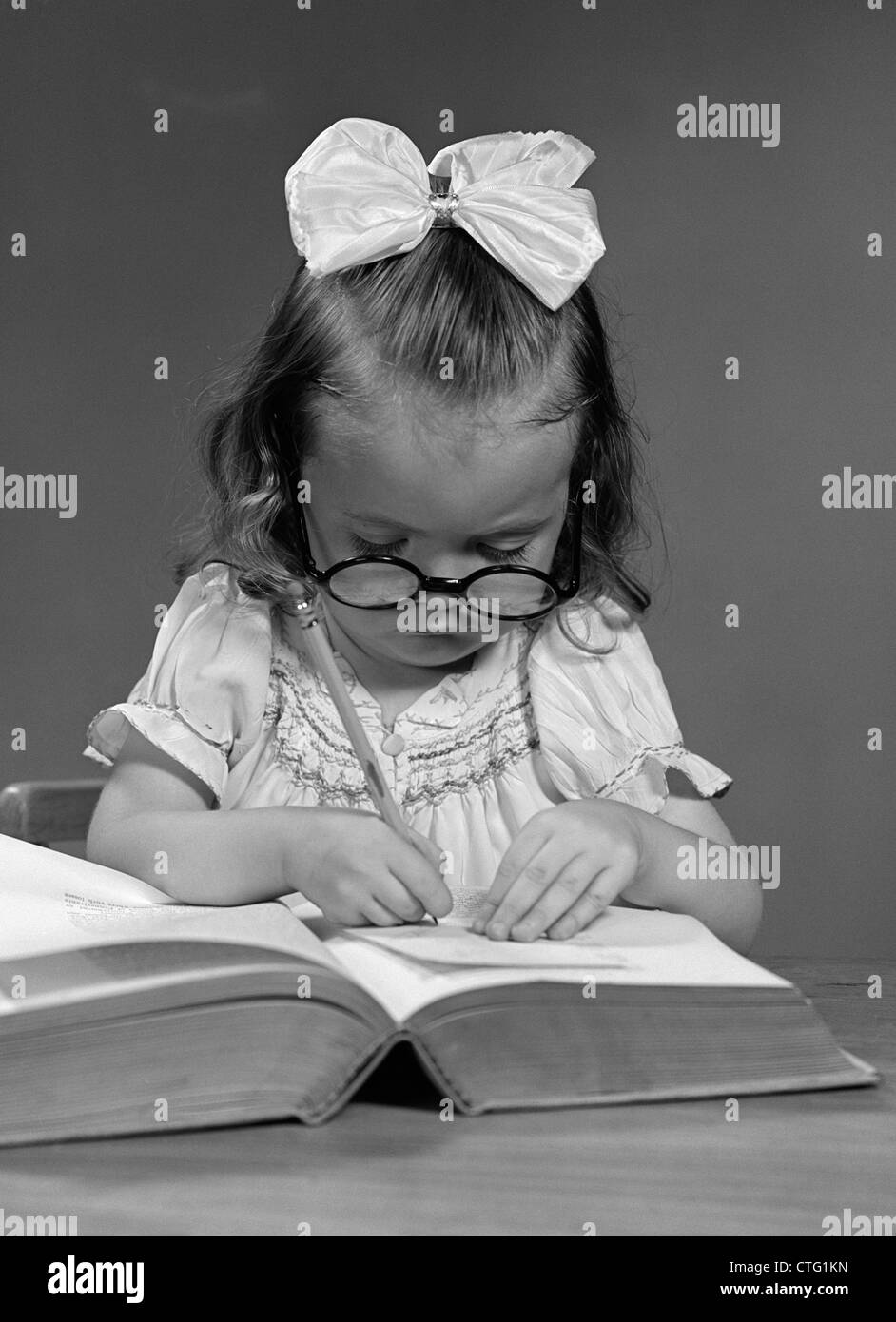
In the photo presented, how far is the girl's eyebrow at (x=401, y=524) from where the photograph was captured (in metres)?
0.92

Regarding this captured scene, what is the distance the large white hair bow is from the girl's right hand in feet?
1.26

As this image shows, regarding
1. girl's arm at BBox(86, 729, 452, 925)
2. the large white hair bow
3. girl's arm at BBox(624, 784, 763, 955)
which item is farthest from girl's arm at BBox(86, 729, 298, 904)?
the large white hair bow

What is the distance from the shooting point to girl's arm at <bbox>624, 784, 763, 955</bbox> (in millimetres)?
874

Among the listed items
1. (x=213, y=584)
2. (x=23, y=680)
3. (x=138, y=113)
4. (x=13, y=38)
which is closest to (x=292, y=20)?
(x=138, y=113)

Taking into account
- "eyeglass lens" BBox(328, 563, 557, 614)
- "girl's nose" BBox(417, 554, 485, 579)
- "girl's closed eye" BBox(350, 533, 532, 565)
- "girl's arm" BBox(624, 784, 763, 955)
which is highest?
"girl's closed eye" BBox(350, 533, 532, 565)

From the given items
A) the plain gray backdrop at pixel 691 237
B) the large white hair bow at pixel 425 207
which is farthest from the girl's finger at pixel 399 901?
the plain gray backdrop at pixel 691 237

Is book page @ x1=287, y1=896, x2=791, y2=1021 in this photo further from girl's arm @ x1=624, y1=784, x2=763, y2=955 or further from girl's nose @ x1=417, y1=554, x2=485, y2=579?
girl's nose @ x1=417, y1=554, x2=485, y2=579

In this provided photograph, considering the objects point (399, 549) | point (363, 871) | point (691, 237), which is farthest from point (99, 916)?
point (691, 237)

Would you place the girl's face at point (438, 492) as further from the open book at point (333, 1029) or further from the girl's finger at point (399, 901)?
the open book at point (333, 1029)

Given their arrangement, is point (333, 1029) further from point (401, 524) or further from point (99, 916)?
point (401, 524)

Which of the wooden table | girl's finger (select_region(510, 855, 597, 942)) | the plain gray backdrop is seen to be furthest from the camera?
the plain gray backdrop

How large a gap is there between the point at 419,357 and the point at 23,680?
4.86 ft

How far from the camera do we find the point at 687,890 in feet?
2.95
